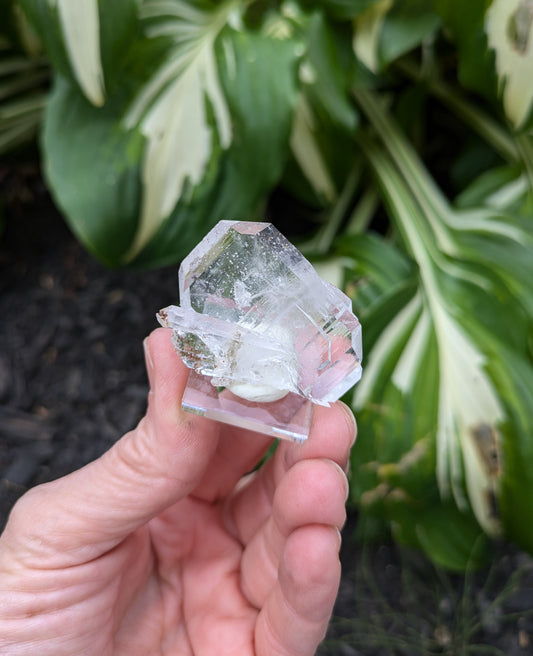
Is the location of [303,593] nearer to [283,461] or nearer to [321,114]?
→ [283,461]

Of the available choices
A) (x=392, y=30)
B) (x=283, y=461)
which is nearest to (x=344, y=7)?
(x=392, y=30)

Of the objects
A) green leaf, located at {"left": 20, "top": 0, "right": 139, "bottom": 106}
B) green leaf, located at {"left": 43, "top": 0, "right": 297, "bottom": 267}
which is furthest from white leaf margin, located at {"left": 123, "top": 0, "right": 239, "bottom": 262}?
green leaf, located at {"left": 20, "top": 0, "right": 139, "bottom": 106}

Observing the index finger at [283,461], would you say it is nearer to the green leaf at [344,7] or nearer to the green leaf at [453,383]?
the green leaf at [453,383]

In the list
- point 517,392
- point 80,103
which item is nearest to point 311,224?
point 80,103

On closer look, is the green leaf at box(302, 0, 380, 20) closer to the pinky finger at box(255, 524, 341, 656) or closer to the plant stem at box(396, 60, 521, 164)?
the plant stem at box(396, 60, 521, 164)

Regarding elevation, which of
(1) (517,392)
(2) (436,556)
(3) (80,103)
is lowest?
(2) (436,556)

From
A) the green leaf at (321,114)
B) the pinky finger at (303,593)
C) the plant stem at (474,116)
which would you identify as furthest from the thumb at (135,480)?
the plant stem at (474,116)

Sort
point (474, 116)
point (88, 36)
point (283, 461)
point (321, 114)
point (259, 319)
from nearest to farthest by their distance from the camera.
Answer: point (259, 319) < point (283, 461) < point (88, 36) < point (321, 114) < point (474, 116)

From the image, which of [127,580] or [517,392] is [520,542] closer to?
[517,392]
